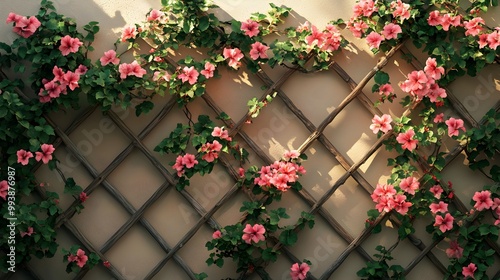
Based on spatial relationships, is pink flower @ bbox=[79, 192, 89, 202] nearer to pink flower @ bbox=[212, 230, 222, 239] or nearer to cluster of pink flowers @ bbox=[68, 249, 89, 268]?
cluster of pink flowers @ bbox=[68, 249, 89, 268]

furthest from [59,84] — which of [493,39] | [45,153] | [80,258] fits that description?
[493,39]

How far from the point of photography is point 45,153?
8.87 ft

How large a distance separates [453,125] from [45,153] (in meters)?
1.56

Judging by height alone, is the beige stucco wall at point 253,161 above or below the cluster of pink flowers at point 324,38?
below

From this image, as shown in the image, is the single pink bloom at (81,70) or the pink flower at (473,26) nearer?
the single pink bloom at (81,70)

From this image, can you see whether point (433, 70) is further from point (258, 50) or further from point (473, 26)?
point (258, 50)

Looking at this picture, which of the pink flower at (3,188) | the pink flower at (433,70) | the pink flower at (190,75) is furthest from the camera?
the pink flower at (433,70)

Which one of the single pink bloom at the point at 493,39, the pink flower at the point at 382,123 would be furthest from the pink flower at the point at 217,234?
the single pink bloom at the point at 493,39

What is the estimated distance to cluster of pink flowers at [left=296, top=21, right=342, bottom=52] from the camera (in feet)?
9.37

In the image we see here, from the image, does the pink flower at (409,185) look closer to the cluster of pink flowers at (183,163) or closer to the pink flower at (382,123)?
the pink flower at (382,123)

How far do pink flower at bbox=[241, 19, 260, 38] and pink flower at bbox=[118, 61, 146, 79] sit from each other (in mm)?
429

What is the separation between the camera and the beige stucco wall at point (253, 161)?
2.83 metres

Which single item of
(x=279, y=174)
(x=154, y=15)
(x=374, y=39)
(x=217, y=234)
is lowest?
(x=217, y=234)

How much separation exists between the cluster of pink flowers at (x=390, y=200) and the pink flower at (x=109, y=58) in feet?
3.68
